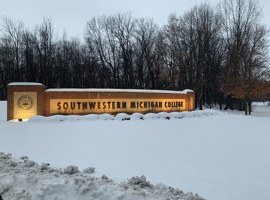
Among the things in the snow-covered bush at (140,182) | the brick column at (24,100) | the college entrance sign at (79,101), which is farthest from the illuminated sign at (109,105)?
the snow-covered bush at (140,182)

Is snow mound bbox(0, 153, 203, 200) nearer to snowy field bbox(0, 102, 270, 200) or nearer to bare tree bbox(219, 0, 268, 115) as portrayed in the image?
snowy field bbox(0, 102, 270, 200)

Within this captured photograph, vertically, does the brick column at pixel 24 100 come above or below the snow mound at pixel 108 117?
above

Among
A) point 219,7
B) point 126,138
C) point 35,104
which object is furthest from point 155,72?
point 126,138

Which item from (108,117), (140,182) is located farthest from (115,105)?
(140,182)

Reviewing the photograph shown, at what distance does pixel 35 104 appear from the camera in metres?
12.9

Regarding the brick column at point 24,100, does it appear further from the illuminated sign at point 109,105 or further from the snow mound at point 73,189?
the snow mound at point 73,189

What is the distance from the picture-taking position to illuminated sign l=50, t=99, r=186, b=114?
13.5m

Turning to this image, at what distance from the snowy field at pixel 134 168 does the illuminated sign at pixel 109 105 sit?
654 cm

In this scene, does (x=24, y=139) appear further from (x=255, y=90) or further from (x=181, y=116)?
(x=255, y=90)

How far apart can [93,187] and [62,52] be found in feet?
127

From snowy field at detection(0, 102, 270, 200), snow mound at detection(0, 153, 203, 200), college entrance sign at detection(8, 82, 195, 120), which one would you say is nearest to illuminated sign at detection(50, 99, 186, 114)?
college entrance sign at detection(8, 82, 195, 120)

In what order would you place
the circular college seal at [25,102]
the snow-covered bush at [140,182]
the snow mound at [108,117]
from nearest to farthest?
1. the snow-covered bush at [140,182]
2. the snow mound at [108,117]
3. the circular college seal at [25,102]

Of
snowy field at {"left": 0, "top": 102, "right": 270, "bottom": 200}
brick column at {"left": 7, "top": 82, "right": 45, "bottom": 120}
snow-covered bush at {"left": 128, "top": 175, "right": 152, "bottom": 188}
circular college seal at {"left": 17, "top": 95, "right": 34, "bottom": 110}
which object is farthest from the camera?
circular college seal at {"left": 17, "top": 95, "right": 34, "bottom": 110}

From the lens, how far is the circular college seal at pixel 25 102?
12656mm
